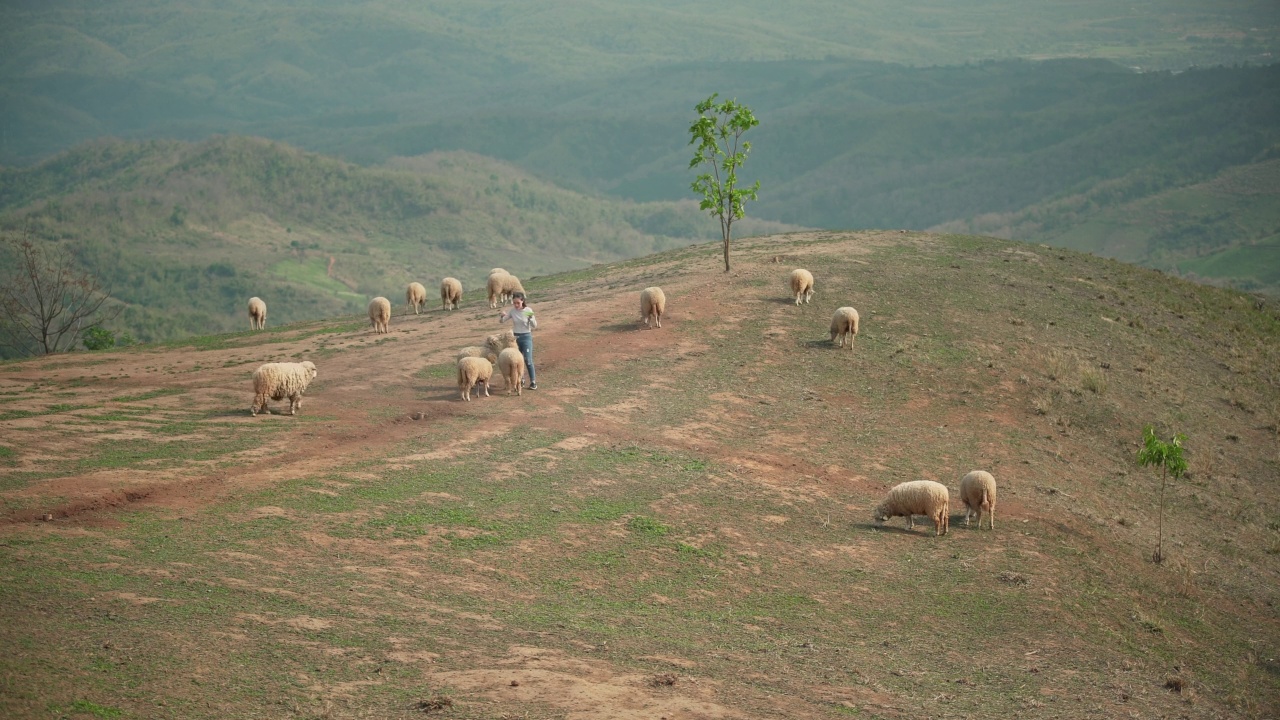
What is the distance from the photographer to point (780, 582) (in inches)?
790

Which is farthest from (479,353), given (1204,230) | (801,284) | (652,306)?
(1204,230)

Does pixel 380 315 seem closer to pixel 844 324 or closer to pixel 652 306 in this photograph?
pixel 652 306

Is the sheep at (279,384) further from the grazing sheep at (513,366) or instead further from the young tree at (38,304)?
the young tree at (38,304)

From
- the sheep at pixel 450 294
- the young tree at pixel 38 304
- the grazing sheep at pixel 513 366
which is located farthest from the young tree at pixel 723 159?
the young tree at pixel 38 304

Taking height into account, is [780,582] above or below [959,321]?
below

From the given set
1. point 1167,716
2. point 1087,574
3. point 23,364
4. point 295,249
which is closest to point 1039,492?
point 1087,574

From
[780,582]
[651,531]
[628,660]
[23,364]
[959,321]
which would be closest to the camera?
[628,660]

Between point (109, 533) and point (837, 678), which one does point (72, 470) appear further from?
point (837, 678)

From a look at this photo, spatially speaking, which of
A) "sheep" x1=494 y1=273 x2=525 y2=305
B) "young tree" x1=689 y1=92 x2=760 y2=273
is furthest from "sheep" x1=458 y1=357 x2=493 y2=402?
"young tree" x1=689 y1=92 x2=760 y2=273

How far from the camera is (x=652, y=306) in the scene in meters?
36.1

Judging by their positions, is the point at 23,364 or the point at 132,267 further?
the point at 132,267

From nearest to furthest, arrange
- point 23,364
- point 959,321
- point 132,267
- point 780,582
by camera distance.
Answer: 1. point 780,582
2. point 23,364
3. point 959,321
4. point 132,267

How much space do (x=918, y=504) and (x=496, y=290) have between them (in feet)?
76.1

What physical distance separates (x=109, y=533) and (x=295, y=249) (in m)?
Result: 164
